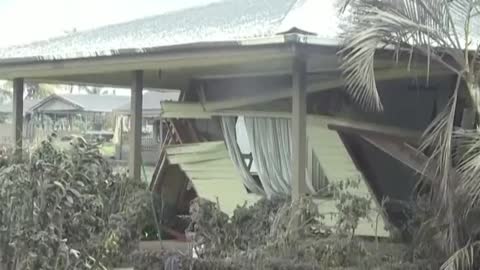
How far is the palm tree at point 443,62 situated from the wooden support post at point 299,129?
2.07 ft

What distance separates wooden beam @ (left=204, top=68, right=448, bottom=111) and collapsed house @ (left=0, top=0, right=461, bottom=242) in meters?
0.02

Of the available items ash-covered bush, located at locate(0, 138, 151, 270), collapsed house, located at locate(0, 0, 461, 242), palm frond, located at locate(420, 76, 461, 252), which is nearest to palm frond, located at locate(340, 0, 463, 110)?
collapsed house, located at locate(0, 0, 461, 242)

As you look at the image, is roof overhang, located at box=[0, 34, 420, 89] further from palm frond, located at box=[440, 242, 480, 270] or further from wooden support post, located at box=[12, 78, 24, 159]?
palm frond, located at box=[440, 242, 480, 270]

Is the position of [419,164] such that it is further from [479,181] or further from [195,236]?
[195,236]

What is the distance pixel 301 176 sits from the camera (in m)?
7.95

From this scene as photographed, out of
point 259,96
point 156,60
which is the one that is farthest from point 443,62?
point 259,96

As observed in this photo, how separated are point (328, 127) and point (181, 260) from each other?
2838 mm

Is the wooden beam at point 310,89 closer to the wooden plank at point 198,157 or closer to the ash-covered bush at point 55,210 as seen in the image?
the wooden plank at point 198,157

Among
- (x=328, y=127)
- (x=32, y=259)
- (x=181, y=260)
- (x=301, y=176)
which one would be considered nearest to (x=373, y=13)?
(x=301, y=176)

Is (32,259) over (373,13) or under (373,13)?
under

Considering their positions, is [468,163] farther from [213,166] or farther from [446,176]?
[213,166]

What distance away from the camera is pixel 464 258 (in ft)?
22.9

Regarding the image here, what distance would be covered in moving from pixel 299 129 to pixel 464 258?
2.11m

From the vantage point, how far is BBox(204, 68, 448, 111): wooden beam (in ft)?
30.0
